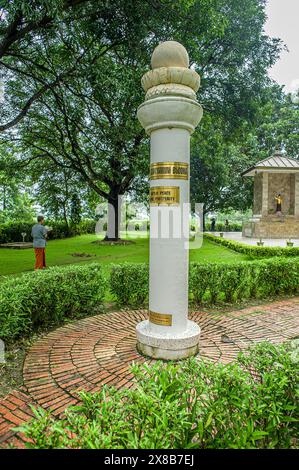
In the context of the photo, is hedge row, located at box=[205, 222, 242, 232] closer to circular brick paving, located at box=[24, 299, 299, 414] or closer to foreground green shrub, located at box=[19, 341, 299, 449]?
circular brick paving, located at box=[24, 299, 299, 414]

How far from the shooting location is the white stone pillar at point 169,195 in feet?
11.6

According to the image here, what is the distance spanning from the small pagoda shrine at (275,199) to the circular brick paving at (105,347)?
17.1m

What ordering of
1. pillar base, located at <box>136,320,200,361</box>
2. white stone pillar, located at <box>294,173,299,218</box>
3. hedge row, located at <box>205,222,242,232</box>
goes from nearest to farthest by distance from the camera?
1. pillar base, located at <box>136,320,200,361</box>
2. white stone pillar, located at <box>294,173,299,218</box>
3. hedge row, located at <box>205,222,242,232</box>

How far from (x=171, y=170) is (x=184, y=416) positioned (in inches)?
101

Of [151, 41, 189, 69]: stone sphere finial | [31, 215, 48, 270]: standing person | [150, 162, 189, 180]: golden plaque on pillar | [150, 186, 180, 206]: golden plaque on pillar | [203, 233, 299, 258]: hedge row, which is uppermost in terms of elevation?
[151, 41, 189, 69]: stone sphere finial

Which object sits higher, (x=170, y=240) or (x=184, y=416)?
(x=170, y=240)

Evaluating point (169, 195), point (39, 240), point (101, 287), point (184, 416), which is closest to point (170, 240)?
point (169, 195)

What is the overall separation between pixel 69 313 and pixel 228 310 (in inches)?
117

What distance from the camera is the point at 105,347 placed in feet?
13.0

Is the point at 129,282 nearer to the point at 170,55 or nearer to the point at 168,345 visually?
the point at 168,345

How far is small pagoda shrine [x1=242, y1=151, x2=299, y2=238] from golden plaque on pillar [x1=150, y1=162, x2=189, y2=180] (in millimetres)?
19379

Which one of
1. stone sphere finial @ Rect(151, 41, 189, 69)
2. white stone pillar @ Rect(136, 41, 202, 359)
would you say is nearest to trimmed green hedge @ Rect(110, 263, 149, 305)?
white stone pillar @ Rect(136, 41, 202, 359)

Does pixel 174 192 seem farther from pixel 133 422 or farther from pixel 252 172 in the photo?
pixel 252 172

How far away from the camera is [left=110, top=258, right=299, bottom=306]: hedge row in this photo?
19.2 ft
